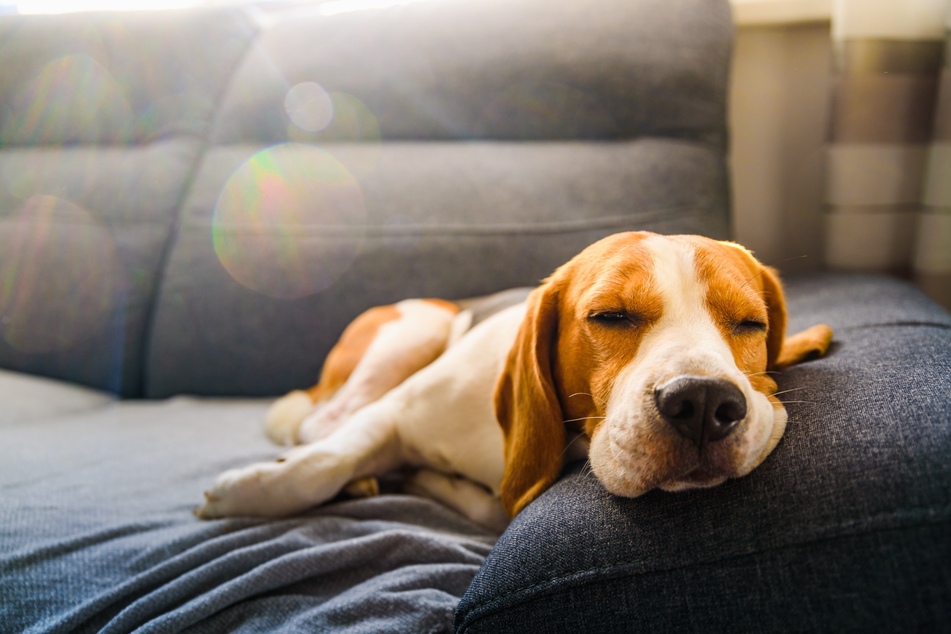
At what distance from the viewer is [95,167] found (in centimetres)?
243

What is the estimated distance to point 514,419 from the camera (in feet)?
3.91

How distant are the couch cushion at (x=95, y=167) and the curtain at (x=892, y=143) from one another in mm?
2221

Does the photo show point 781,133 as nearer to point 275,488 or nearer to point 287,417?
point 287,417

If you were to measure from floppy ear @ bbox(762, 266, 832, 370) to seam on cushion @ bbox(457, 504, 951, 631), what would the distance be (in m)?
0.45

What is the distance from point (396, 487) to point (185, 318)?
1092 millimetres

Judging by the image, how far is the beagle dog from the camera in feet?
2.85

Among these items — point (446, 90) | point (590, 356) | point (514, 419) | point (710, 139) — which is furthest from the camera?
point (446, 90)

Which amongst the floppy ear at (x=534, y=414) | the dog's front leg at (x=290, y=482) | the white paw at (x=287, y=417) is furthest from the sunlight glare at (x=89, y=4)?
the floppy ear at (x=534, y=414)

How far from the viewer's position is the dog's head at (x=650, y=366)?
0.85 m

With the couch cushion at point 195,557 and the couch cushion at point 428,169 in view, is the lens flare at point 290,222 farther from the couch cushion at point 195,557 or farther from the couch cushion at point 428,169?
the couch cushion at point 195,557

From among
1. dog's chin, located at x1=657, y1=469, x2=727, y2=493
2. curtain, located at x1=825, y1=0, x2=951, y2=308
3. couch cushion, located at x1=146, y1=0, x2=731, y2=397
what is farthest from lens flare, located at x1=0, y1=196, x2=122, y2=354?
curtain, located at x1=825, y1=0, x2=951, y2=308

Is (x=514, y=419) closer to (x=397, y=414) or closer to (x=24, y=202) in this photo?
(x=397, y=414)

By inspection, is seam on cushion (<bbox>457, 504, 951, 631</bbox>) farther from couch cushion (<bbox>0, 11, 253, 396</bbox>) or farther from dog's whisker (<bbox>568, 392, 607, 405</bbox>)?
couch cushion (<bbox>0, 11, 253, 396</bbox>)

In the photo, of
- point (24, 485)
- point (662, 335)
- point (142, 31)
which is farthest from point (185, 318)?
point (662, 335)
